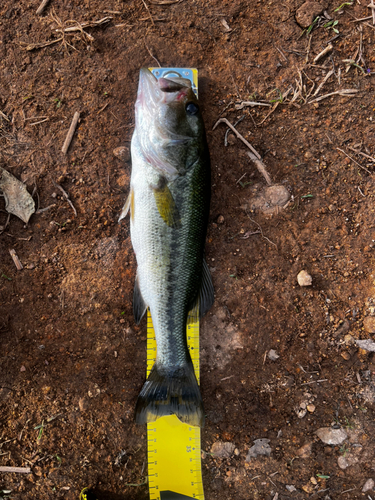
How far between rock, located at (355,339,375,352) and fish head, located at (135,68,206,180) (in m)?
2.50

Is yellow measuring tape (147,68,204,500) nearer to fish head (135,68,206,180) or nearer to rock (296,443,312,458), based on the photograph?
fish head (135,68,206,180)

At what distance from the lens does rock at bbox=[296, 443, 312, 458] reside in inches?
125

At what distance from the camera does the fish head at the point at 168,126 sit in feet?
8.83

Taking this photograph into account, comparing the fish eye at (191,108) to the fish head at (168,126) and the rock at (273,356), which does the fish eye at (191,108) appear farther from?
the rock at (273,356)

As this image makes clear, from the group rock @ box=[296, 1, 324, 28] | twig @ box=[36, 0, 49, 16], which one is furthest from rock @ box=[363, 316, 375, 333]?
twig @ box=[36, 0, 49, 16]

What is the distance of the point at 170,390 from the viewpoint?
9.65ft

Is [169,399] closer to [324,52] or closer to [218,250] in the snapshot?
[218,250]

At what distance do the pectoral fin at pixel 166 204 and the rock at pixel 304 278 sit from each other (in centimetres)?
148

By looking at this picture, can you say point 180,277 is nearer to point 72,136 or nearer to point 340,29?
point 72,136

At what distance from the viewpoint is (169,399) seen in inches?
116

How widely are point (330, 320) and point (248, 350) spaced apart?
0.91 metres

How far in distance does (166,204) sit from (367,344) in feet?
8.27

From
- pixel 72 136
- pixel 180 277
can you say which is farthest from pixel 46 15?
pixel 180 277

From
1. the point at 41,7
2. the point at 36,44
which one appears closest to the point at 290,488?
the point at 36,44
